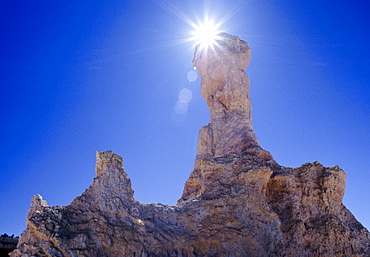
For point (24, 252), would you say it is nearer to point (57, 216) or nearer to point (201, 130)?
point (57, 216)

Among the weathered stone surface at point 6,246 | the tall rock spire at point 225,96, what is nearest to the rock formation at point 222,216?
the tall rock spire at point 225,96

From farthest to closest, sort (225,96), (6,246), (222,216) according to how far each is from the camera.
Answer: (225,96) < (6,246) < (222,216)

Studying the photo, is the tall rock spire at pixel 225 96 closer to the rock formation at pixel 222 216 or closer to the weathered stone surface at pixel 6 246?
the rock formation at pixel 222 216

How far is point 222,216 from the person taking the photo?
20000 millimetres

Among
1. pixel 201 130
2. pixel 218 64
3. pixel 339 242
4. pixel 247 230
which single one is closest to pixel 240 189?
pixel 247 230

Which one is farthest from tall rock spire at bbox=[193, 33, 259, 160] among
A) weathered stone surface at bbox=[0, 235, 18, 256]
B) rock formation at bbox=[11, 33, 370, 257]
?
weathered stone surface at bbox=[0, 235, 18, 256]

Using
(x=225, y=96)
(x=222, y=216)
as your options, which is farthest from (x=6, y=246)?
(x=225, y=96)

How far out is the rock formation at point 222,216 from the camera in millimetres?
15789

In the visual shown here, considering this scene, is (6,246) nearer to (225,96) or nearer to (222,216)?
(222,216)

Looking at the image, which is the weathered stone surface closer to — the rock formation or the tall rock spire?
the rock formation

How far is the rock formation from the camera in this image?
15789 millimetres

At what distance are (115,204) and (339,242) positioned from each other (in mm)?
14599

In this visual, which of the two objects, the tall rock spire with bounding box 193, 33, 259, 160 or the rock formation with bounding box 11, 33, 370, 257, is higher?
the tall rock spire with bounding box 193, 33, 259, 160

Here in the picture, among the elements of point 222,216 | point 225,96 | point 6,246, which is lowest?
point 222,216
